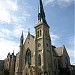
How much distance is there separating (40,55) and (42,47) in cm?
246

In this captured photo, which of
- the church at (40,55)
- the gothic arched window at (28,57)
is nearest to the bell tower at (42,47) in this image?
the church at (40,55)

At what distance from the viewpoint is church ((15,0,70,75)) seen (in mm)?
45938

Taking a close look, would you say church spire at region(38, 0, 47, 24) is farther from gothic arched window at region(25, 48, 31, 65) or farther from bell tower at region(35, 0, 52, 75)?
gothic arched window at region(25, 48, 31, 65)

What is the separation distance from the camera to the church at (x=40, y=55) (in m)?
45.9

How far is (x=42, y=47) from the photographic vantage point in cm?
4694

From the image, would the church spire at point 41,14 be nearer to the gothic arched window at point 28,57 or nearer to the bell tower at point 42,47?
the bell tower at point 42,47

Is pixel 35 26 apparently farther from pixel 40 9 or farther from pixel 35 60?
pixel 35 60

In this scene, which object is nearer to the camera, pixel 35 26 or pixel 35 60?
pixel 35 60

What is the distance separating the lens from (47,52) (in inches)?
1881

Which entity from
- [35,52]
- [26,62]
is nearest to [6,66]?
[26,62]

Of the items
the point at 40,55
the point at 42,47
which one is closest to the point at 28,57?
the point at 40,55

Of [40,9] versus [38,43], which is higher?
[40,9]

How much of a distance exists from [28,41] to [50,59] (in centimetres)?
1021

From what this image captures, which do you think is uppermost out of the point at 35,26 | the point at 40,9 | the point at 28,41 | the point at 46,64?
the point at 40,9
